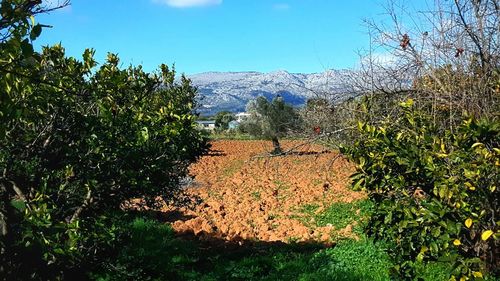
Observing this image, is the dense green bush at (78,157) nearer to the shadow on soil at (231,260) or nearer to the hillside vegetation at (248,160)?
the hillside vegetation at (248,160)

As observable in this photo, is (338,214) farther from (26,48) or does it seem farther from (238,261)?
(26,48)

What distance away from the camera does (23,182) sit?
5.32 meters

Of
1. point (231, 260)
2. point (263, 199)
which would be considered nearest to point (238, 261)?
point (231, 260)

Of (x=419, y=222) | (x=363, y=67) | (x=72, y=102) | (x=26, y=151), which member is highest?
(x=363, y=67)

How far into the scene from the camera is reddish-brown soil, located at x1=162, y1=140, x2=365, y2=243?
10883 millimetres

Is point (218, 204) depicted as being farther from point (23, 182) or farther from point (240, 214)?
point (23, 182)

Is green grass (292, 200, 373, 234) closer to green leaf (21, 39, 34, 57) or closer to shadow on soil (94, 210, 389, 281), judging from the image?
shadow on soil (94, 210, 389, 281)

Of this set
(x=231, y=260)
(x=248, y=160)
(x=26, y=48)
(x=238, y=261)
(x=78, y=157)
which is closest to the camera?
(x=26, y=48)

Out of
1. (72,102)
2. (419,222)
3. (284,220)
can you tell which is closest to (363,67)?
(419,222)

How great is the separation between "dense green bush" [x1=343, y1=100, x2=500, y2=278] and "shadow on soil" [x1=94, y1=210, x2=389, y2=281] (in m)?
2.87

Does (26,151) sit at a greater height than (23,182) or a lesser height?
greater

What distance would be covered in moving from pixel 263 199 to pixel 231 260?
629cm

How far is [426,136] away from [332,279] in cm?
356

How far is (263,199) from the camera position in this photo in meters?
15.0
